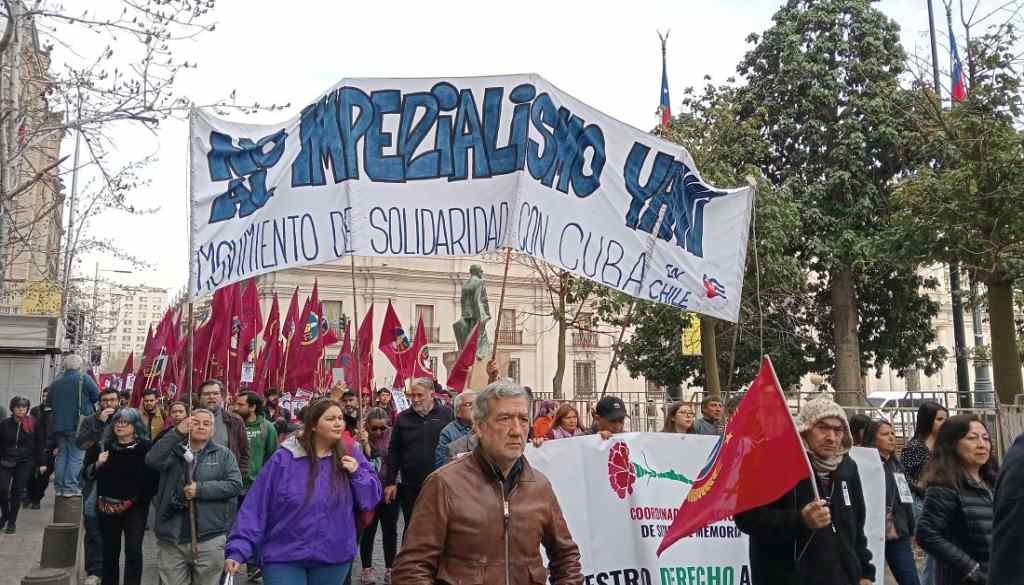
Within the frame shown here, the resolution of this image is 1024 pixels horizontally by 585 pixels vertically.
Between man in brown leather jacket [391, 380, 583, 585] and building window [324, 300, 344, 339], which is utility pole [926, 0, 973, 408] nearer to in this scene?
man in brown leather jacket [391, 380, 583, 585]

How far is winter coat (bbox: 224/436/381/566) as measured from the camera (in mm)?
4613

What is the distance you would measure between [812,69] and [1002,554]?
26040 millimetres

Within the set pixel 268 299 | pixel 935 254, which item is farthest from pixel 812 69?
pixel 268 299

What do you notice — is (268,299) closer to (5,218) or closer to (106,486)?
(5,218)

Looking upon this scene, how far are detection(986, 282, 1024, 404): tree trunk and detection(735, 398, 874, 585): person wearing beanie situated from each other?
15.1m

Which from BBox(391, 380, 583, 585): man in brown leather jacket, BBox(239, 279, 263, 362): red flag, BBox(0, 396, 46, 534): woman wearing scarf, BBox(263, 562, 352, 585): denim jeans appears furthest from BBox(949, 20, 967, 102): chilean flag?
BBox(391, 380, 583, 585): man in brown leather jacket

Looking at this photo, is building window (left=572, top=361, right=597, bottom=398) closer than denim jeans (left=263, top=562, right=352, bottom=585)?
No

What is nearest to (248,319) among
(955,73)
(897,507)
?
(897,507)

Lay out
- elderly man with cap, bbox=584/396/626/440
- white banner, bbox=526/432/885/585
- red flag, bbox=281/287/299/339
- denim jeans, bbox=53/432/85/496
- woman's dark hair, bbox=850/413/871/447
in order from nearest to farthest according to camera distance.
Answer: white banner, bbox=526/432/885/585 < elderly man with cap, bbox=584/396/626/440 < woman's dark hair, bbox=850/413/871/447 < denim jeans, bbox=53/432/85/496 < red flag, bbox=281/287/299/339

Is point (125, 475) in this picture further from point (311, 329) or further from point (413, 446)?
point (311, 329)

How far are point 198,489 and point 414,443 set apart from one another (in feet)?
7.11

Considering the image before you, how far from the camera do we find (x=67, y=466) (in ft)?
41.8

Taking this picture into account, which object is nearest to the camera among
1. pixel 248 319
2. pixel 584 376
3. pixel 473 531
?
pixel 473 531

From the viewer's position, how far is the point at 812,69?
26578 mm
